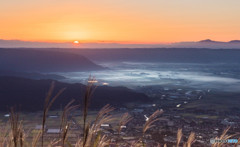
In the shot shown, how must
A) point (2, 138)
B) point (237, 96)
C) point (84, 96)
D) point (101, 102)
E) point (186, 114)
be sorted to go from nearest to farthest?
point (84, 96) < point (2, 138) < point (186, 114) < point (101, 102) < point (237, 96)

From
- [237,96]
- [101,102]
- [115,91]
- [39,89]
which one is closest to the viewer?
[101,102]

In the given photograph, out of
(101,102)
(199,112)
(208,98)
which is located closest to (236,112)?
(199,112)

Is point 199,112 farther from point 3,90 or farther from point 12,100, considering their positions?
point 3,90

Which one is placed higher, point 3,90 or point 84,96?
point 84,96

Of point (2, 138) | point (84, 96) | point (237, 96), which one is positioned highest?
point (84, 96)

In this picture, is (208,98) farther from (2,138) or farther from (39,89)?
(2,138)

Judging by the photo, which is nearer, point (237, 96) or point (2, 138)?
point (2, 138)
